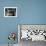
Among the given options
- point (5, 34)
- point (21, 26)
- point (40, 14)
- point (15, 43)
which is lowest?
point (15, 43)

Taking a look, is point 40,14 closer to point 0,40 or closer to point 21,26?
point 21,26

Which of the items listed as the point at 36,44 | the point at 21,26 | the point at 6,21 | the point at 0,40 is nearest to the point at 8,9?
the point at 6,21

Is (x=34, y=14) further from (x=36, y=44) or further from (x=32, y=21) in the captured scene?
(x=36, y=44)

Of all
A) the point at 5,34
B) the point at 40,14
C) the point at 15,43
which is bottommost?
the point at 15,43

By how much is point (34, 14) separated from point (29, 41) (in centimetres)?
90

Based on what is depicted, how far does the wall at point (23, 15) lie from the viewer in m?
4.12

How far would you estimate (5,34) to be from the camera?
4117mm

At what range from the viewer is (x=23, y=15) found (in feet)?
13.6

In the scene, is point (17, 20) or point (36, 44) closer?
point (36, 44)

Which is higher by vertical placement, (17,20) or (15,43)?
(17,20)

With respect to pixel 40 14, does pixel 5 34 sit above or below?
below

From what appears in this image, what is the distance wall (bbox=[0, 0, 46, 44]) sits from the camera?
162 inches

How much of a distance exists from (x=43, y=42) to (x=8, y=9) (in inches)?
60.9

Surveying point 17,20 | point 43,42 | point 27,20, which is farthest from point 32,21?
point 43,42
